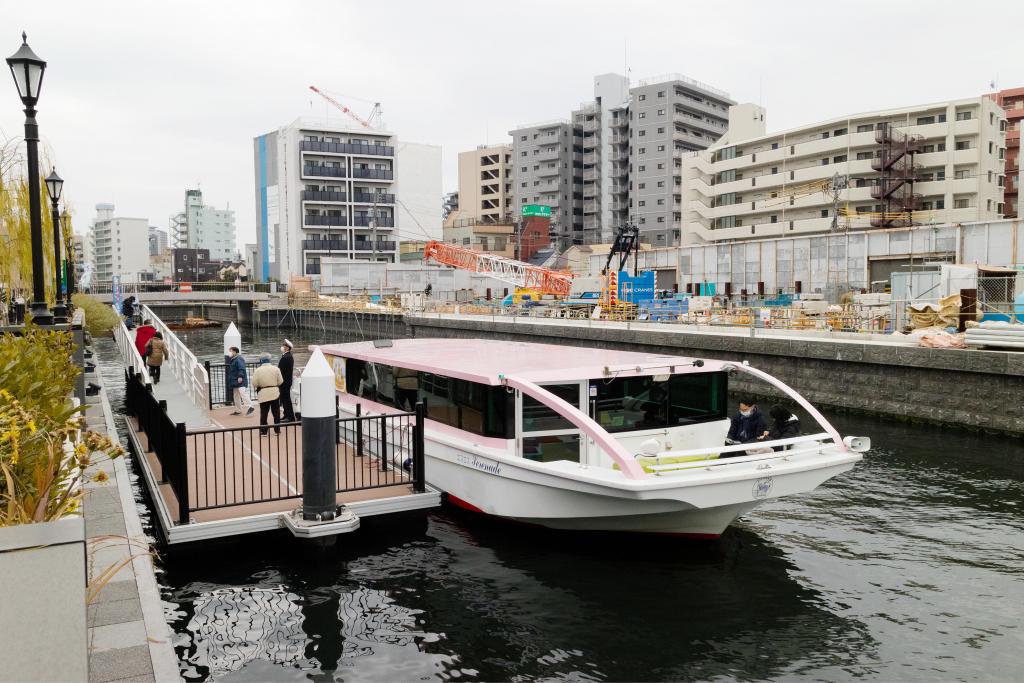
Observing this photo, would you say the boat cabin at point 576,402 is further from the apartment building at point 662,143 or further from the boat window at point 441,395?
the apartment building at point 662,143

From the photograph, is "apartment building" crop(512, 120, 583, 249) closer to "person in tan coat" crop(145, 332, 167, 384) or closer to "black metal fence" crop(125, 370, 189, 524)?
"person in tan coat" crop(145, 332, 167, 384)

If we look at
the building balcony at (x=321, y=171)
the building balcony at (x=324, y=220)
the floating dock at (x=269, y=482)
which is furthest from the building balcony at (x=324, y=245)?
the floating dock at (x=269, y=482)

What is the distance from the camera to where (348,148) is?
9175 centimetres

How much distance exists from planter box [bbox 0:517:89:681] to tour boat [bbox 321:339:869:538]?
20.6 ft

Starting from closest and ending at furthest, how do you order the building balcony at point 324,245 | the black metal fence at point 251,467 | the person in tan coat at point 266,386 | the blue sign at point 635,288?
the black metal fence at point 251,467 → the person in tan coat at point 266,386 → the blue sign at point 635,288 → the building balcony at point 324,245

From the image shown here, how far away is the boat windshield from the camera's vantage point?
11180 millimetres

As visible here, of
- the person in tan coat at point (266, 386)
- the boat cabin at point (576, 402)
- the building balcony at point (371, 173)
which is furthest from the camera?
the building balcony at point (371, 173)

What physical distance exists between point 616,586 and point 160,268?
198909 millimetres

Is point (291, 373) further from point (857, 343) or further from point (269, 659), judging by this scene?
point (857, 343)

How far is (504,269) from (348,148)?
38963 millimetres

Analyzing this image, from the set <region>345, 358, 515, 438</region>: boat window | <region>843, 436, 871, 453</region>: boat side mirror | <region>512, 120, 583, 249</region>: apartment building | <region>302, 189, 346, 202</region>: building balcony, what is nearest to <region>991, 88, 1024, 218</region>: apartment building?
<region>512, 120, 583, 249</region>: apartment building

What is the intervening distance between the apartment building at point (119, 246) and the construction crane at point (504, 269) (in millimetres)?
114324

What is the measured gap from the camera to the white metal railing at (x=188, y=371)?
17.8 meters

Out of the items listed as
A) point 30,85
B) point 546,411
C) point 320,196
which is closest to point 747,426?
point 546,411
